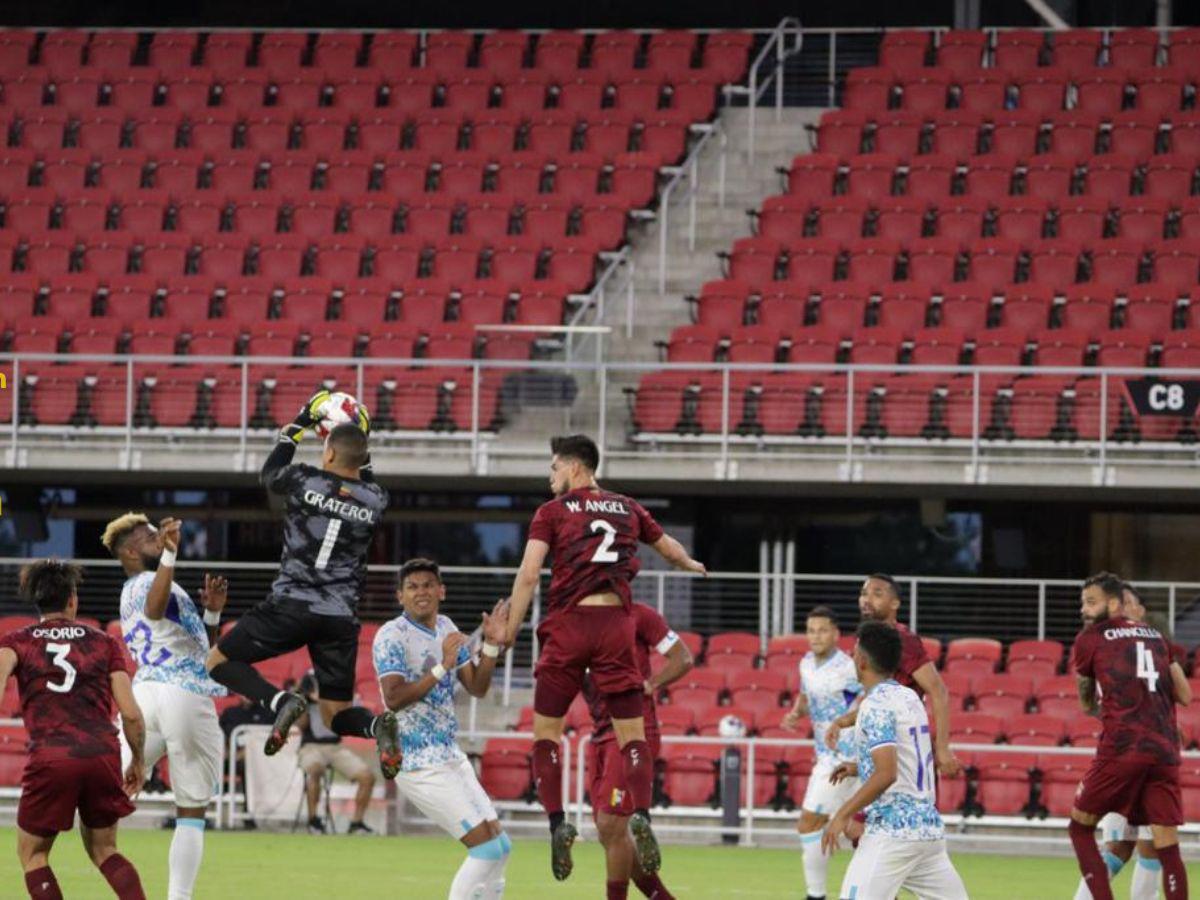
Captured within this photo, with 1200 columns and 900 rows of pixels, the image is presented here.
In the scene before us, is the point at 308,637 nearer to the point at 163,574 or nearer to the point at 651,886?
the point at 163,574

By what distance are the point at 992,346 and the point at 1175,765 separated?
11.5m

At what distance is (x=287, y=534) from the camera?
10.6 m

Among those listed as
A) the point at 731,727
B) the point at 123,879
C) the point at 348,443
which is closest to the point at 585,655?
the point at 348,443

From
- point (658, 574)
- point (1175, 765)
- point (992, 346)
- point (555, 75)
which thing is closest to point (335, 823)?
point (658, 574)

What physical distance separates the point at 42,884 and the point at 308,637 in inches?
65.3

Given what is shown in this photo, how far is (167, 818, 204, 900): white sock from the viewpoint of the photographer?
11078 mm

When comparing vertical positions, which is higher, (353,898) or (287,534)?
(287,534)

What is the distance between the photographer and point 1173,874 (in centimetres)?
1215

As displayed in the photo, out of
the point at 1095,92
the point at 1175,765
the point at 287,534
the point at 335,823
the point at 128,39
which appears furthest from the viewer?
the point at 128,39

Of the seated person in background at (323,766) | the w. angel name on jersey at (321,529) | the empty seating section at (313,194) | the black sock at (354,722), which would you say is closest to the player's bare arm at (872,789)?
the black sock at (354,722)

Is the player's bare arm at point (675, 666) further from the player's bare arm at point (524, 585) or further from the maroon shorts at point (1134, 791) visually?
the maroon shorts at point (1134, 791)

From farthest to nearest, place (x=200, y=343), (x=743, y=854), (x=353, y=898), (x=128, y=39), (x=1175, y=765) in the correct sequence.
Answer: (x=128, y=39) → (x=200, y=343) → (x=743, y=854) → (x=353, y=898) → (x=1175, y=765)

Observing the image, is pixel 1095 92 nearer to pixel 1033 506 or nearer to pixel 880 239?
pixel 880 239

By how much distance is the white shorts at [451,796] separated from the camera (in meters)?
10.9
